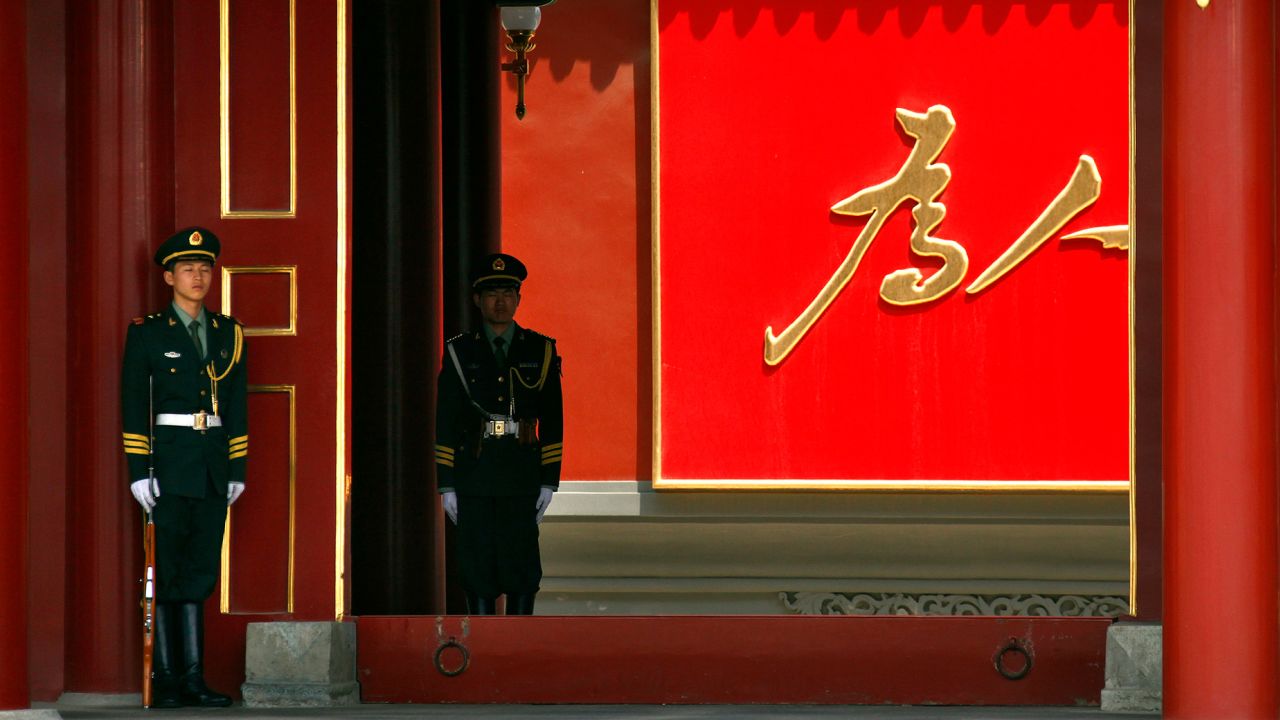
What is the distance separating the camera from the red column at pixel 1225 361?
22.0 feet

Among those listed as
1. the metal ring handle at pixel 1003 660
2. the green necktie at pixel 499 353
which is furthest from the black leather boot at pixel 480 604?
the metal ring handle at pixel 1003 660

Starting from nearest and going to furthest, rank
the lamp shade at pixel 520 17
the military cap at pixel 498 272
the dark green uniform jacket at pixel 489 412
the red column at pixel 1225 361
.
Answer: the red column at pixel 1225 361, the dark green uniform jacket at pixel 489 412, the military cap at pixel 498 272, the lamp shade at pixel 520 17

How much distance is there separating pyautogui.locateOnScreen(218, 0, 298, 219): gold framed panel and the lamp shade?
7.18 ft

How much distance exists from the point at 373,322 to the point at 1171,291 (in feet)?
9.13

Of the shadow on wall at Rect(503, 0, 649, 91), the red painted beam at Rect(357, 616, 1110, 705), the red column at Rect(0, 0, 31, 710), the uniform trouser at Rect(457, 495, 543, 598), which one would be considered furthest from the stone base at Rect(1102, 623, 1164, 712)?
the shadow on wall at Rect(503, 0, 649, 91)

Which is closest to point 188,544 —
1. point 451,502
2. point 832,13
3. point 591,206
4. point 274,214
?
point 274,214

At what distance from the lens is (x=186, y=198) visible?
26.6 ft

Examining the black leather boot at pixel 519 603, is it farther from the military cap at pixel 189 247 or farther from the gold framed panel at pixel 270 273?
the military cap at pixel 189 247

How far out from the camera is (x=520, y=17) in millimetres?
10219

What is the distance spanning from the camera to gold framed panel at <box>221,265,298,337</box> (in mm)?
8086

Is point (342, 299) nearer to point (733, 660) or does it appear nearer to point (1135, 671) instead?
point (733, 660)

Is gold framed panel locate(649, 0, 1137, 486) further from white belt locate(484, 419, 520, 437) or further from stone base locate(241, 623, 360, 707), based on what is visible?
stone base locate(241, 623, 360, 707)

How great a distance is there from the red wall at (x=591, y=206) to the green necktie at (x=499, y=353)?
3.62m

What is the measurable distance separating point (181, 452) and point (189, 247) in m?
0.59
